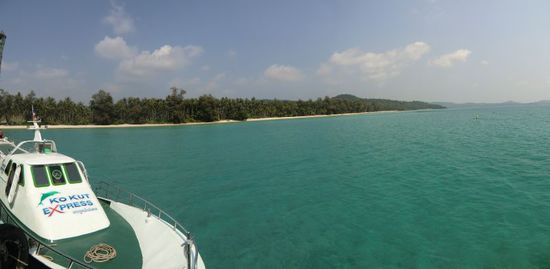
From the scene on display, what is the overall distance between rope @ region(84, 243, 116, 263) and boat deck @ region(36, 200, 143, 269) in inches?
5.8

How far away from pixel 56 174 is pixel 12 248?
4.94 metres

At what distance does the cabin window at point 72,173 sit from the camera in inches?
574

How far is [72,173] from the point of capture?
14758 millimetres

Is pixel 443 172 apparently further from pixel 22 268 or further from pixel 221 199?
pixel 22 268

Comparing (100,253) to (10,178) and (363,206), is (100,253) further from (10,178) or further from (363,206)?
(363,206)

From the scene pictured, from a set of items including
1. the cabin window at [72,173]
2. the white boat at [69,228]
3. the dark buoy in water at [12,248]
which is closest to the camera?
the dark buoy in water at [12,248]

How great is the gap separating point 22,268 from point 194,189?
57.4 ft

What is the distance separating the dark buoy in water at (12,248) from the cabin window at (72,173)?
4459 mm

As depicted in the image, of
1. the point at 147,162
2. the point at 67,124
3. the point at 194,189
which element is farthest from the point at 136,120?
the point at 194,189

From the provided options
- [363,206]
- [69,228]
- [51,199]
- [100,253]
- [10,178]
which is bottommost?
[363,206]

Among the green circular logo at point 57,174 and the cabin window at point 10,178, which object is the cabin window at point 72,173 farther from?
the cabin window at point 10,178

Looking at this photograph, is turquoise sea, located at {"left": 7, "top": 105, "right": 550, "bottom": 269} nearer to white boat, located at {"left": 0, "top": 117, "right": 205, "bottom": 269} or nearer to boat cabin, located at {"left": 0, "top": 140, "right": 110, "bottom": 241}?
white boat, located at {"left": 0, "top": 117, "right": 205, "bottom": 269}

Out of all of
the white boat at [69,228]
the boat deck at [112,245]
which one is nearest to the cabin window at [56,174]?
the white boat at [69,228]

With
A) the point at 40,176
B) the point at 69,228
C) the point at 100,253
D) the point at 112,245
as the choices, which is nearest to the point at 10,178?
the point at 40,176
